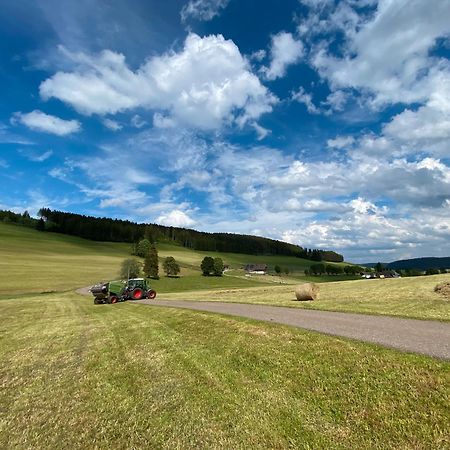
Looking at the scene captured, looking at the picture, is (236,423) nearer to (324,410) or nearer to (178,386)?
(324,410)

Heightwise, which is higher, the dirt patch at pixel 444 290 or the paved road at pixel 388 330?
the dirt patch at pixel 444 290

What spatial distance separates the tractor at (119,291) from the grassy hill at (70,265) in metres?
31.4

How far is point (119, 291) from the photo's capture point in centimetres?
4619

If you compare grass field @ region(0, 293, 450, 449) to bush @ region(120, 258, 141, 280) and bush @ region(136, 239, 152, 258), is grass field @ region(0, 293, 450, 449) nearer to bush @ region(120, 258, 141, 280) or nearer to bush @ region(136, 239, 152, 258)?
bush @ region(120, 258, 141, 280)

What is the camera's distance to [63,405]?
406 inches

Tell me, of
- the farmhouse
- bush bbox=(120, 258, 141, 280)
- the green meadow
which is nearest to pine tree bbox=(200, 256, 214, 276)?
bush bbox=(120, 258, 141, 280)

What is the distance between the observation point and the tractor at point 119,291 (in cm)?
4394

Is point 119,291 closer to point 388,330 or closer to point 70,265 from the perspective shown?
point 388,330

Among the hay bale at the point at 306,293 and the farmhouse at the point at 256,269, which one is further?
the farmhouse at the point at 256,269

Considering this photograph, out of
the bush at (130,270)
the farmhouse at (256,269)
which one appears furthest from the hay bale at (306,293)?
the farmhouse at (256,269)

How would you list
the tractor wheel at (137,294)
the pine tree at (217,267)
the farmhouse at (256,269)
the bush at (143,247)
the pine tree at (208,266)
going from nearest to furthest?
the tractor wheel at (137,294) < the pine tree at (208,266) < the pine tree at (217,267) < the bush at (143,247) < the farmhouse at (256,269)

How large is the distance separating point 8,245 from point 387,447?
5715 inches

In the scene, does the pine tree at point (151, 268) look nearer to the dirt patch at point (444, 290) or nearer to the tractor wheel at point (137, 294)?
the tractor wheel at point (137, 294)

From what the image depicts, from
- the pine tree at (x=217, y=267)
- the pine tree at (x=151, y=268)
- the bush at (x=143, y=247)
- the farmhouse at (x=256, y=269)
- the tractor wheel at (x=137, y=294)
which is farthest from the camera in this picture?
the farmhouse at (x=256, y=269)
